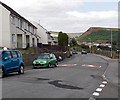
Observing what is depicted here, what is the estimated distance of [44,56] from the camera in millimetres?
35750

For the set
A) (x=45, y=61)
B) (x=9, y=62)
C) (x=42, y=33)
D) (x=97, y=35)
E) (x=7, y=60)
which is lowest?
(x=45, y=61)

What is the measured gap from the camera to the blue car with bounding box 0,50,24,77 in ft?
70.8

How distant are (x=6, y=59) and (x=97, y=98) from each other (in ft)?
34.7

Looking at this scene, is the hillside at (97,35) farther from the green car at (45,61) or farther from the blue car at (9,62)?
the blue car at (9,62)

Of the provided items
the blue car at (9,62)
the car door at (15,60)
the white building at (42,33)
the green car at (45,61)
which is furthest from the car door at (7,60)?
the white building at (42,33)

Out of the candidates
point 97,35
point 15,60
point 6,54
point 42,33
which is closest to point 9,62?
point 6,54

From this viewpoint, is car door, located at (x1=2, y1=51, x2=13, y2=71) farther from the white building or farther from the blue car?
the white building

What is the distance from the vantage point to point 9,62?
22.4 meters

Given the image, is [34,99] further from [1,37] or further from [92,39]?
[92,39]

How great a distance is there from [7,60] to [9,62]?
26cm

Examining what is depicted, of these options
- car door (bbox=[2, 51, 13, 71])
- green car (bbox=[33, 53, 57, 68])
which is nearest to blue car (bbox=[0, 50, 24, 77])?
car door (bbox=[2, 51, 13, 71])

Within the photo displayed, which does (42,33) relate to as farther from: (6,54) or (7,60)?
(7,60)

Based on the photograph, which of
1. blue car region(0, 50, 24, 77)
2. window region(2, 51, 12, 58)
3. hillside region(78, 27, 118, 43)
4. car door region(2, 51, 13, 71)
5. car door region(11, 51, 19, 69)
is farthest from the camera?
hillside region(78, 27, 118, 43)

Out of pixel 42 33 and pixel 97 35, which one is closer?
pixel 42 33
